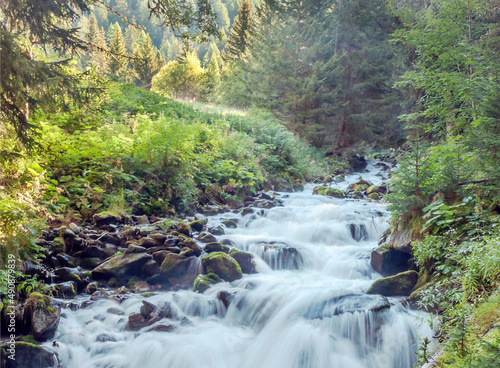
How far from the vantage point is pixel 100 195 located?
729cm

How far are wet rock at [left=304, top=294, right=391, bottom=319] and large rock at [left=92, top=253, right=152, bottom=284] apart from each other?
2.92 meters

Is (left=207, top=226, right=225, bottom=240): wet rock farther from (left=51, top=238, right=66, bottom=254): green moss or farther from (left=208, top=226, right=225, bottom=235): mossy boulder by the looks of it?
(left=51, top=238, right=66, bottom=254): green moss

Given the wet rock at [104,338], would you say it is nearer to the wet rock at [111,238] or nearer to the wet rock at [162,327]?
the wet rock at [162,327]

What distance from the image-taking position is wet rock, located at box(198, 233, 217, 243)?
7162 millimetres

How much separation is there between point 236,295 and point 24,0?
192 inches

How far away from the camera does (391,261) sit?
5.82 m

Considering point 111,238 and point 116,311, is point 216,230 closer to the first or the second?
point 111,238

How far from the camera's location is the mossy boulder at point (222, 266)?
237 inches

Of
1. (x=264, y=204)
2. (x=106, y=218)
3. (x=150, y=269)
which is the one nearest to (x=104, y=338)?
(x=150, y=269)

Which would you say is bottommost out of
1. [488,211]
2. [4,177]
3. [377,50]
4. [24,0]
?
[488,211]

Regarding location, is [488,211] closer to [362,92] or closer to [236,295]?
[236,295]

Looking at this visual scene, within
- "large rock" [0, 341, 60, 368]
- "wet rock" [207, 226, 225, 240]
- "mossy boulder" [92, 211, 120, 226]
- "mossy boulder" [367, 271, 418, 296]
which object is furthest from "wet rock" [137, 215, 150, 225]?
"mossy boulder" [367, 271, 418, 296]

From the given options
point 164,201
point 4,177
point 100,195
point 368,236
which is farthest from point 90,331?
point 368,236

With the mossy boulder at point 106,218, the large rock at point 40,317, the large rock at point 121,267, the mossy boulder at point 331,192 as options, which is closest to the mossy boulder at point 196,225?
the mossy boulder at point 106,218
